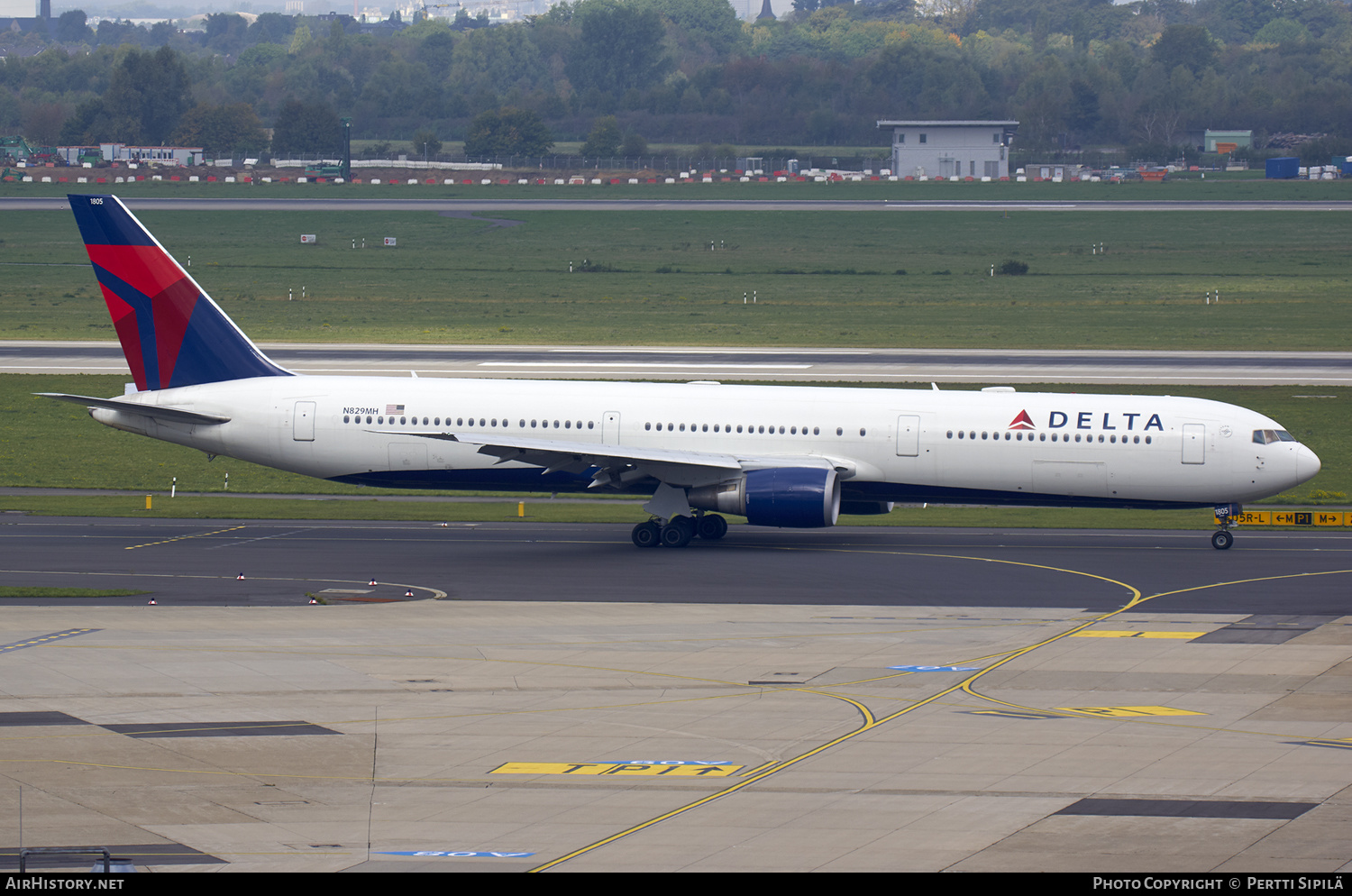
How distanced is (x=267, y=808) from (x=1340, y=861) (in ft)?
45.6

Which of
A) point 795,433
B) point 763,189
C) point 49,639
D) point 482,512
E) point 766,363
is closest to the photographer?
point 49,639

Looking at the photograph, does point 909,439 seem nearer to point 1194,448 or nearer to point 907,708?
point 1194,448

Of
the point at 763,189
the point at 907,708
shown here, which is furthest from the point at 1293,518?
the point at 763,189

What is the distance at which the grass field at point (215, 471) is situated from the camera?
158 ft

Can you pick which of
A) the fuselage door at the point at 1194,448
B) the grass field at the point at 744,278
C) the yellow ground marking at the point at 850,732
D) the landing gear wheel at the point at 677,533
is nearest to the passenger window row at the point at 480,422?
the landing gear wheel at the point at 677,533

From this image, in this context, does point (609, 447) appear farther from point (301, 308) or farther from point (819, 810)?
point (301, 308)

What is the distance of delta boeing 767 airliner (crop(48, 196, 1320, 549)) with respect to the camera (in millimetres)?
42062

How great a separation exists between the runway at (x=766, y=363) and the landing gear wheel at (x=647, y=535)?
2436 cm

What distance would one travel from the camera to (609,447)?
42688 millimetres

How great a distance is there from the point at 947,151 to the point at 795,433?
16221cm

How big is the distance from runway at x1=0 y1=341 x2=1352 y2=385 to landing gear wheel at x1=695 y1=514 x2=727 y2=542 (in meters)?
23.2

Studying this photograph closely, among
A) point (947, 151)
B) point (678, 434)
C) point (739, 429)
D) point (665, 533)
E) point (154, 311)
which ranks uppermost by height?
point (947, 151)

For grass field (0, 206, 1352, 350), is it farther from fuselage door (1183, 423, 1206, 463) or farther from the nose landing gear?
fuselage door (1183, 423, 1206, 463)

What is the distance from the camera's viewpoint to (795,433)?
43.2m
